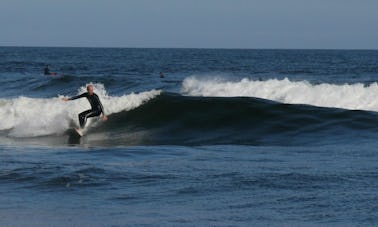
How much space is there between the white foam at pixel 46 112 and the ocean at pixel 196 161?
1.5 inches

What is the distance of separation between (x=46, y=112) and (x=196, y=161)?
9.59 m

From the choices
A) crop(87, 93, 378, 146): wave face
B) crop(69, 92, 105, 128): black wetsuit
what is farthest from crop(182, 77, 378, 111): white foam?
crop(69, 92, 105, 128): black wetsuit

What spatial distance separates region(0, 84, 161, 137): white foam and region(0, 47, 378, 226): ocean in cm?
4

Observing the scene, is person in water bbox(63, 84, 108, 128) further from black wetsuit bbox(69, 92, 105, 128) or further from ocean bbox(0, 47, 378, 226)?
ocean bbox(0, 47, 378, 226)

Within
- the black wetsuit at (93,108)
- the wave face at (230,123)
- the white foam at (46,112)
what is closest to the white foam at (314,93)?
the wave face at (230,123)

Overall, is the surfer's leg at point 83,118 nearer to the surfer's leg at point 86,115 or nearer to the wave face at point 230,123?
the surfer's leg at point 86,115

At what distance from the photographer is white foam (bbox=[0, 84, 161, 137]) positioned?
2159cm

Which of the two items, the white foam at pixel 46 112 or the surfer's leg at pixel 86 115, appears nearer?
the surfer's leg at pixel 86 115

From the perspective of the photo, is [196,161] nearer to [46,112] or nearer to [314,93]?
[46,112]

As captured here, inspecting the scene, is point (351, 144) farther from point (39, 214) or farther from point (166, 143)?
point (39, 214)

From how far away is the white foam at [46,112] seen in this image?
70.8ft

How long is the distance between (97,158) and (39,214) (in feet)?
16.3

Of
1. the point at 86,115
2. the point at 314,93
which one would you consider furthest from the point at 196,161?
the point at 314,93

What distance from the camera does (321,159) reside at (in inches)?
563
